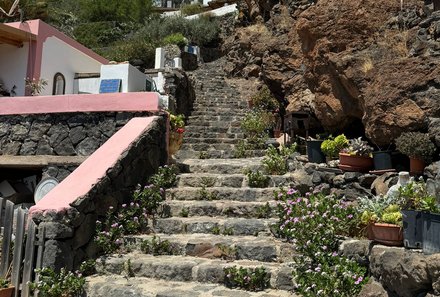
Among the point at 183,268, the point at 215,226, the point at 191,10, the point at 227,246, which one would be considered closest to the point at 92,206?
the point at 183,268

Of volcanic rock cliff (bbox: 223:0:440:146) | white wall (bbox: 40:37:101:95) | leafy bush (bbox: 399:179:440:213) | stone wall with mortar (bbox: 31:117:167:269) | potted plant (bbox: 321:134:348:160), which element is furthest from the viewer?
white wall (bbox: 40:37:101:95)

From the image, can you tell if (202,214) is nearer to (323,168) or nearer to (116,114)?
(323,168)

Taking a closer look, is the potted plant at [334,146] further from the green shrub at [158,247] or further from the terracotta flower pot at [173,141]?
the green shrub at [158,247]

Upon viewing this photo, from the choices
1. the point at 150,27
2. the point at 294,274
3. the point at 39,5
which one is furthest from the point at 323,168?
the point at 150,27

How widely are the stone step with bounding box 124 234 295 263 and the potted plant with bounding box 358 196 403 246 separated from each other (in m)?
1.01

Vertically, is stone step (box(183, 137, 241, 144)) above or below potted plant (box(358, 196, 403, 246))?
above

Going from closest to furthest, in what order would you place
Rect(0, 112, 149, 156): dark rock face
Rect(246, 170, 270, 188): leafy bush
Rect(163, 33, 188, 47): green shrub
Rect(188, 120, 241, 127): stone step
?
1. Rect(246, 170, 270, 188): leafy bush
2. Rect(0, 112, 149, 156): dark rock face
3. Rect(188, 120, 241, 127): stone step
4. Rect(163, 33, 188, 47): green shrub

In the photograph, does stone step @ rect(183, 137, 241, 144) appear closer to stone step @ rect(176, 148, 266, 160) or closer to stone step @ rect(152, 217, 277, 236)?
stone step @ rect(176, 148, 266, 160)

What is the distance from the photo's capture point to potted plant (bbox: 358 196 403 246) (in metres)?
3.80

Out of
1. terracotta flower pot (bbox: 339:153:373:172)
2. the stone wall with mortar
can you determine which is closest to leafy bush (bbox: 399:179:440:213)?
terracotta flower pot (bbox: 339:153:373:172)

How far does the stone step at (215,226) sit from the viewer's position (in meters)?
5.41

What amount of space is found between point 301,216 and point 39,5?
19169 millimetres

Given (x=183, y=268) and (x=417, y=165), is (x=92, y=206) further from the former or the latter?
(x=417, y=165)

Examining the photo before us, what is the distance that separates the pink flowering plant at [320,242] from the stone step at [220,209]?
1.13 ft
